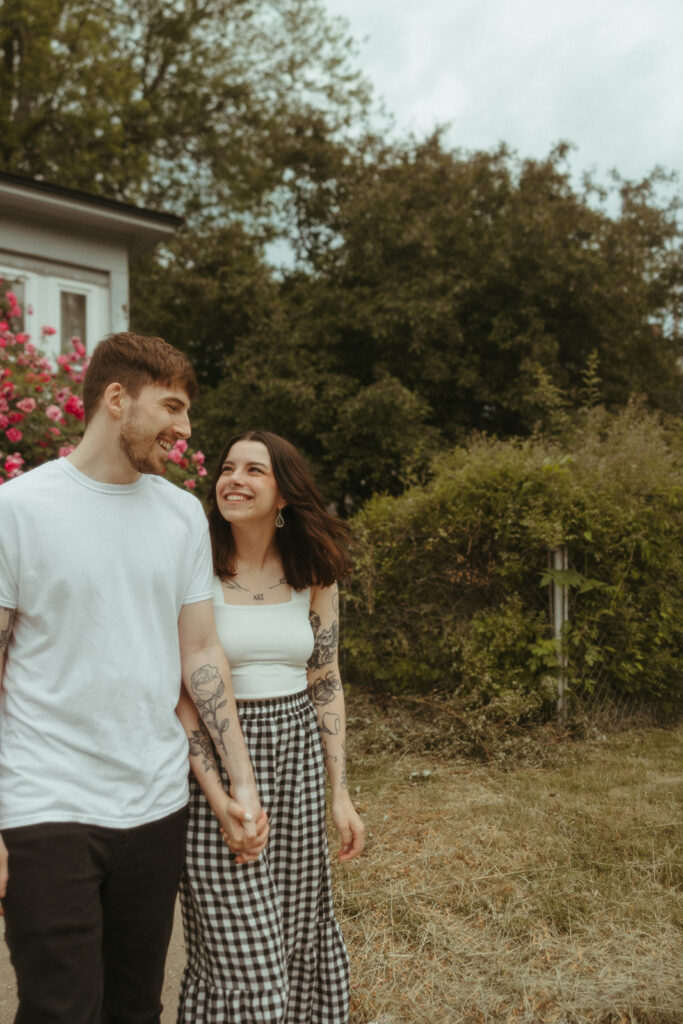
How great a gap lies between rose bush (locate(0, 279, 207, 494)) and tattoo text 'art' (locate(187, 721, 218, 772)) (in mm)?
4901

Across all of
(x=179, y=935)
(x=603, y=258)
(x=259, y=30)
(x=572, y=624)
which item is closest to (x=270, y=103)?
(x=259, y=30)

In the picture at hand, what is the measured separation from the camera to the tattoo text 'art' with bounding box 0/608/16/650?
5.95ft

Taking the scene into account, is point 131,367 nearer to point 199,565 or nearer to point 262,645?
point 199,565

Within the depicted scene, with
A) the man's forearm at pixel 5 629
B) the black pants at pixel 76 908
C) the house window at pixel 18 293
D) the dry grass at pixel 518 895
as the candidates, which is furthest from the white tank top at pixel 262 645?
the house window at pixel 18 293

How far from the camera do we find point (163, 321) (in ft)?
54.4

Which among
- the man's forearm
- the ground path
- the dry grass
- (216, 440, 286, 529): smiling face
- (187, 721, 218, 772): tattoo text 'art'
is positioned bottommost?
the ground path

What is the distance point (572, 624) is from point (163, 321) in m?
12.8

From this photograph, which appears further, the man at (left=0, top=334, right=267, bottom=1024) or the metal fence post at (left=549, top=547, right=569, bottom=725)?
the metal fence post at (left=549, top=547, right=569, bottom=725)

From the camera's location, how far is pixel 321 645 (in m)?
2.59

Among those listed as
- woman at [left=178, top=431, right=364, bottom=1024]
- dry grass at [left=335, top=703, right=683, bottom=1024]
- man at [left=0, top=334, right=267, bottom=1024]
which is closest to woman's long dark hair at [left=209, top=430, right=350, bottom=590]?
woman at [left=178, top=431, right=364, bottom=1024]

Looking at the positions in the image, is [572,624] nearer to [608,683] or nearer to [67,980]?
[608,683]

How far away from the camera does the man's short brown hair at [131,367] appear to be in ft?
6.40

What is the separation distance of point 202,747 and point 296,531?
71 cm

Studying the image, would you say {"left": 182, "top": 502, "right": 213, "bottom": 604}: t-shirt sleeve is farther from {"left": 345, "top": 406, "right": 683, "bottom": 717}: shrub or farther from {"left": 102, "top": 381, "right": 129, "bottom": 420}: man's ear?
{"left": 345, "top": 406, "right": 683, "bottom": 717}: shrub
